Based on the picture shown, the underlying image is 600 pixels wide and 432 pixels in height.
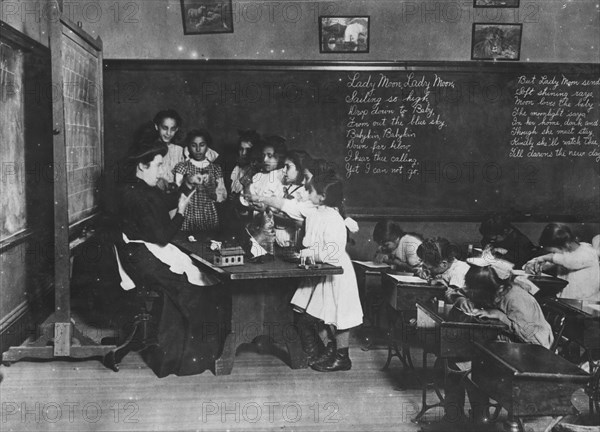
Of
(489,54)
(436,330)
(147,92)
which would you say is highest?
(489,54)

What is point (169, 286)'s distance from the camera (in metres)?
3.55

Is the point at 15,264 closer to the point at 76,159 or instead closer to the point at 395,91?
the point at 76,159

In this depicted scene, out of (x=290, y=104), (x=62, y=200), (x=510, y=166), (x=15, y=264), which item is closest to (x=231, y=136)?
(x=290, y=104)

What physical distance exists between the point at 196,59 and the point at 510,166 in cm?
253

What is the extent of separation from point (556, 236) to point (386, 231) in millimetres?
1263

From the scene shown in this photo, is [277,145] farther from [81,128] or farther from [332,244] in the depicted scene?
[81,128]

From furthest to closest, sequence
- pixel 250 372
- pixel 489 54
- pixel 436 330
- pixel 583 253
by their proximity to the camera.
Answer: pixel 489 54 < pixel 583 253 < pixel 250 372 < pixel 436 330

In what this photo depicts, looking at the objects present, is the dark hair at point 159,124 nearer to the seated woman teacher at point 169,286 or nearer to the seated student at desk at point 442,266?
the seated woman teacher at point 169,286

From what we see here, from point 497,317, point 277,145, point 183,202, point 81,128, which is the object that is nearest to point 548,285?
point 497,317

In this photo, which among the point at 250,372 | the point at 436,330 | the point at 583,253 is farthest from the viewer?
the point at 583,253

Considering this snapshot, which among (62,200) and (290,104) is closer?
(62,200)

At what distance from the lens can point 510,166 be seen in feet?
14.7

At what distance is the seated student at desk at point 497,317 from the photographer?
2.87 m

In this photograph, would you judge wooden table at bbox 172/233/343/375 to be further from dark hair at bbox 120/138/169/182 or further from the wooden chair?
dark hair at bbox 120/138/169/182
